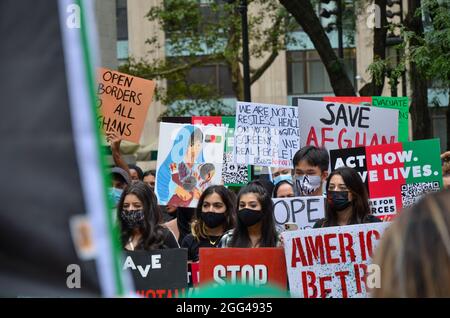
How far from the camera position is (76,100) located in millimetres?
1727

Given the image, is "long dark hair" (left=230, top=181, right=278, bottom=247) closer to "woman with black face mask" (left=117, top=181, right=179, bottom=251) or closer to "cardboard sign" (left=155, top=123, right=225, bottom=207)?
"woman with black face mask" (left=117, top=181, right=179, bottom=251)

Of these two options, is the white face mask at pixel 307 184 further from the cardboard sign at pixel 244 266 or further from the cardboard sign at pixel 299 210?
the cardboard sign at pixel 244 266

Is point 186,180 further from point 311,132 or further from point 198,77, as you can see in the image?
point 198,77

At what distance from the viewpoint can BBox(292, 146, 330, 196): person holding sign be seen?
297 inches

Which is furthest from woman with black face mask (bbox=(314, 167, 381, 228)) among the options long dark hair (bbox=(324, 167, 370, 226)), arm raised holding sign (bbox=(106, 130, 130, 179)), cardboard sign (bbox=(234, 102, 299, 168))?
cardboard sign (bbox=(234, 102, 299, 168))

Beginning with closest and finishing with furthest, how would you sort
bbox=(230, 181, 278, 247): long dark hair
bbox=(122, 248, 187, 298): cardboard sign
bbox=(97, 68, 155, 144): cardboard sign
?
bbox=(122, 248, 187, 298): cardboard sign < bbox=(230, 181, 278, 247): long dark hair < bbox=(97, 68, 155, 144): cardboard sign

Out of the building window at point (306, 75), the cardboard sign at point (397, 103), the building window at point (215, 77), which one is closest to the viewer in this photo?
the cardboard sign at point (397, 103)

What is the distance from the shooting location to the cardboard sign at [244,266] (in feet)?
17.9

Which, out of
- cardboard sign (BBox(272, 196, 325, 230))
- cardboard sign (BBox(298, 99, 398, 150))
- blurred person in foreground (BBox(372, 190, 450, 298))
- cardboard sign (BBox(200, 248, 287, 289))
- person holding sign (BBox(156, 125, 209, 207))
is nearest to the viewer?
blurred person in foreground (BBox(372, 190, 450, 298))

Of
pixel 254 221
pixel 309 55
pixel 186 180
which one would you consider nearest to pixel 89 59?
pixel 254 221

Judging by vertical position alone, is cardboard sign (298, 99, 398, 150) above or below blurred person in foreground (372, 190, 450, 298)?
above

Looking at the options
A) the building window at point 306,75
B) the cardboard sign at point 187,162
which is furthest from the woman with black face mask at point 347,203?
the building window at point 306,75

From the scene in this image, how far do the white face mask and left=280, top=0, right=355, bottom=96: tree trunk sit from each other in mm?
8899

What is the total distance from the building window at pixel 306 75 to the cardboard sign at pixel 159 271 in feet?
130
